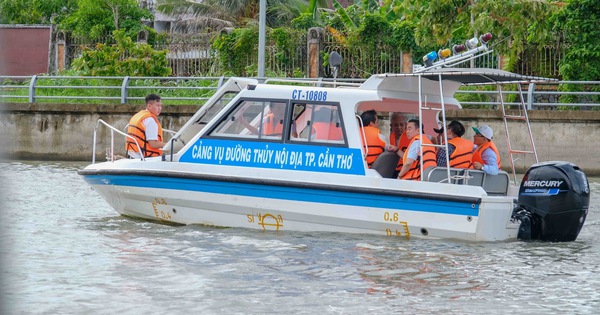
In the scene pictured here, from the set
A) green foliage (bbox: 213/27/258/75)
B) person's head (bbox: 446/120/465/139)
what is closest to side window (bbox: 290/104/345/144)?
person's head (bbox: 446/120/465/139)

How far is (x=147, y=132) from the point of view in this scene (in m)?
13.1

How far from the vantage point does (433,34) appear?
1077 inches

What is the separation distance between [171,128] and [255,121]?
12.7 metres

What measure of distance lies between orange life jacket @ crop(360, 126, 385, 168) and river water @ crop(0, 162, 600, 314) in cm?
94

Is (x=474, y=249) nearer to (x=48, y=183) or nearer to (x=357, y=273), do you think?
(x=357, y=273)

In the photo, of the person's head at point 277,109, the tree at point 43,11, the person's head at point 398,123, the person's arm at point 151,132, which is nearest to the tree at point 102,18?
the tree at point 43,11

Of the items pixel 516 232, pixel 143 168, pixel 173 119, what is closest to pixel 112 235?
pixel 143 168

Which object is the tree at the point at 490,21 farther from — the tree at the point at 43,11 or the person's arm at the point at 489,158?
the tree at the point at 43,11

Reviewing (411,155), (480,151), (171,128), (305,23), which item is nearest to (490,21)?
(171,128)

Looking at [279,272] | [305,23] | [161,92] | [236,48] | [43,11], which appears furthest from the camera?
[43,11]

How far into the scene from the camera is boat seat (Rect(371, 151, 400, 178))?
11.7 meters

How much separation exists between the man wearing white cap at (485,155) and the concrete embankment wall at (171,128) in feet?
34.3

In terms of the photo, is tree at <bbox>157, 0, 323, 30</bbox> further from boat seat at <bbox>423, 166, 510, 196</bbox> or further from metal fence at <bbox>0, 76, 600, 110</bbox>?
boat seat at <bbox>423, 166, 510, 196</bbox>

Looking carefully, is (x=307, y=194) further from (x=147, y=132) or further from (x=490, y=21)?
(x=490, y=21)
